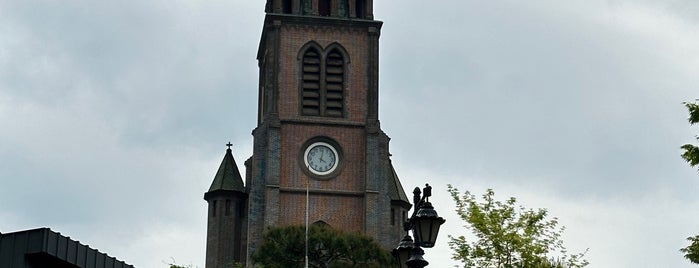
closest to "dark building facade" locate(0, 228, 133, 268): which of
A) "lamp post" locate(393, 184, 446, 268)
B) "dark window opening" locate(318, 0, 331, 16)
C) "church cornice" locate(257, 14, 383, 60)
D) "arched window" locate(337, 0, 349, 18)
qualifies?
"lamp post" locate(393, 184, 446, 268)

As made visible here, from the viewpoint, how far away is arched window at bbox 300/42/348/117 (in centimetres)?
7581

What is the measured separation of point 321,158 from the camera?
7481cm

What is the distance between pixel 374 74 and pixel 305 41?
396 centimetres

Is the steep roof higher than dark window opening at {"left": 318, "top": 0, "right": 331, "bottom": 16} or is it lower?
lower

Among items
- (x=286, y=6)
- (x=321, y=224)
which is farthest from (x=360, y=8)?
(x=321, y=224)

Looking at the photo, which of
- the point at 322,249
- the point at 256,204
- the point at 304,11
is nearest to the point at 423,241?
the point at 322,249

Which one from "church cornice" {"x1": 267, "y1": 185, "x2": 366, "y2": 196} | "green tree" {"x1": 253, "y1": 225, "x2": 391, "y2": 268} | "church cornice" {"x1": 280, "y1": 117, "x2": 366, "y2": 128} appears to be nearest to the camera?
"green tree" {"x1": 253, "y1": 225, "x2": 391, "y2": 268}

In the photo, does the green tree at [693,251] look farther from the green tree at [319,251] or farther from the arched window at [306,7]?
the arched window at [306,7]

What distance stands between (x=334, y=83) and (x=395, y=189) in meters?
7.81

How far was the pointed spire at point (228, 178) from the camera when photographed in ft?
253

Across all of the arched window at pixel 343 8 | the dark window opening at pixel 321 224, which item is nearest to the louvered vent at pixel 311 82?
the arched window at pixel 343 8

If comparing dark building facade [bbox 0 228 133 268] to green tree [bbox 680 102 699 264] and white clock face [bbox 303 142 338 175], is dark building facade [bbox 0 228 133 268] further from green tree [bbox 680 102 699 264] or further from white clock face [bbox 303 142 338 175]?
white clock face [bbox 303 142 338 175]

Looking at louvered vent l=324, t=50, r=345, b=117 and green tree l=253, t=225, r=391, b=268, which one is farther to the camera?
louvered vent l=324, t=50, r=345, b=117

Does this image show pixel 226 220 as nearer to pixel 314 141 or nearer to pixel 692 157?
pixel 314 141
